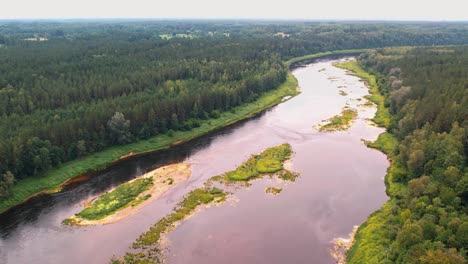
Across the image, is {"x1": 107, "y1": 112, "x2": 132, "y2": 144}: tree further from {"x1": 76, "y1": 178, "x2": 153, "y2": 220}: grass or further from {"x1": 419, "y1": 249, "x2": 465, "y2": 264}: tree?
{"x1": 419, "y1": 249, "x2": 465, "y2": 264}: tree

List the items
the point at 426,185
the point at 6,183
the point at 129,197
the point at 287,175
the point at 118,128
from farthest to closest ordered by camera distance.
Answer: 1. the point at 118,128
2. the point at 287,175
3. the point at 129,197
4. the point at 6,183
5. the point at 426,185

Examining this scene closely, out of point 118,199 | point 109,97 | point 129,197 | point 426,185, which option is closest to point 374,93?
point 426,185

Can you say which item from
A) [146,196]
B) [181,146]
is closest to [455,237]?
[146,196]

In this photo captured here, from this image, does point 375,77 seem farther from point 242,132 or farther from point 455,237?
point 455,237

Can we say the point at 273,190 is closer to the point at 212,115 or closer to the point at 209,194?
the point at 209,194

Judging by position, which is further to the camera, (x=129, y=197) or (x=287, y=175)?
(x=287, y=175)

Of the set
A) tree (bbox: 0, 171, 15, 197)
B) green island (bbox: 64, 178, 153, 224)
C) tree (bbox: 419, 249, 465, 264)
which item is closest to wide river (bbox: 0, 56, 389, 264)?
green island (bbox: 64, 178, 153, 224)

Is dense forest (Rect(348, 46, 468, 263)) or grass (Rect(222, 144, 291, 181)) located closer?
dense forest (Rect(348, 46, 468, 263))
